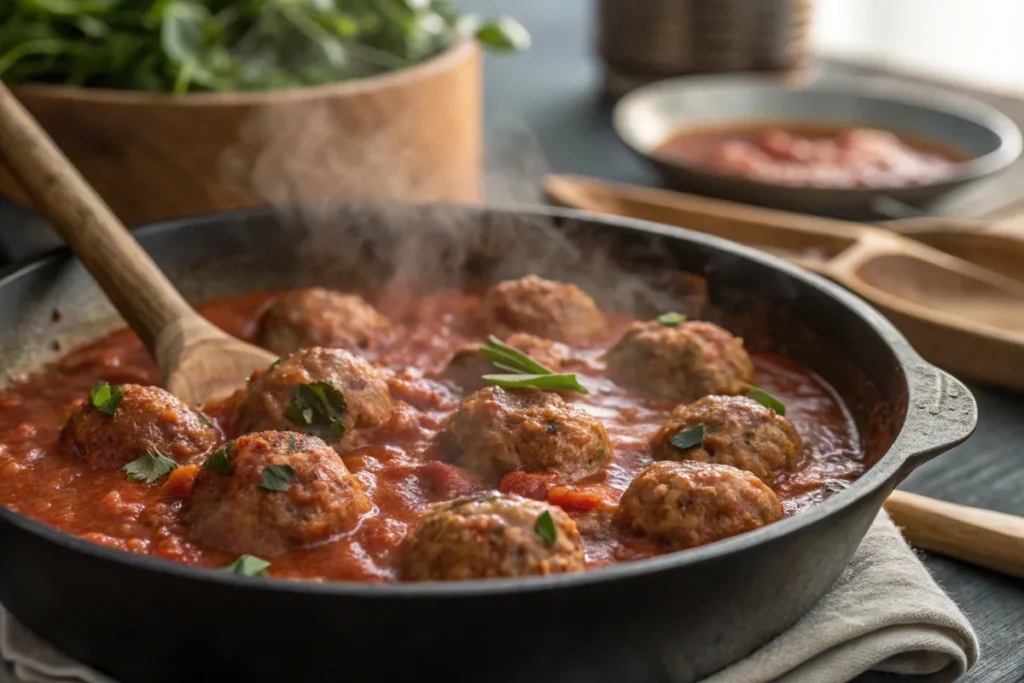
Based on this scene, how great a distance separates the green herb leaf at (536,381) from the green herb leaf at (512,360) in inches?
4.1

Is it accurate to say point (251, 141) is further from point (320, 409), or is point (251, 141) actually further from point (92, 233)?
point (320, 409)

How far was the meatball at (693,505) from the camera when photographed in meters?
2.86

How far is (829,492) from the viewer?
3.30 metres

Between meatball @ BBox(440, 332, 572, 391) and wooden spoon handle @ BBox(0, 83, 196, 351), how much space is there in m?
0.86

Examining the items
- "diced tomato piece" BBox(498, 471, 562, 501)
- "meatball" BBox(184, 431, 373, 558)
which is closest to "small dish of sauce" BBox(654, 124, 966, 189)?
"diced tomato piece" BBox(498, 471, 562, 501)

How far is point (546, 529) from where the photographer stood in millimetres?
2604

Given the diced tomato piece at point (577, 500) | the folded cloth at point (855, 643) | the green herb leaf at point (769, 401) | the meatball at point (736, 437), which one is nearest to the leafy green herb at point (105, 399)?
the folded cloth at point (855, 643)

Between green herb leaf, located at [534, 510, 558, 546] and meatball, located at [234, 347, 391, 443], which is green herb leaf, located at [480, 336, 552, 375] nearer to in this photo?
meatball, located at [234, 347, 391, 443]

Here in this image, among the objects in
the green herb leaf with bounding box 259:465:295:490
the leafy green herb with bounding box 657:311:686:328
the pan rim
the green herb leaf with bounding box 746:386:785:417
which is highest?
the pan rim

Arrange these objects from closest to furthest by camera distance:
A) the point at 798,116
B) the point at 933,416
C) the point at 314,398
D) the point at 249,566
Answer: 1. the point at 249,566
2. the point at 933,416
3. the point at 314,398
4. the point at 798,116

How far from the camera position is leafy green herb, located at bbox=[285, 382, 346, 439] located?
11.1 feet

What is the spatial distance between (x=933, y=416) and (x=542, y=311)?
152 cm

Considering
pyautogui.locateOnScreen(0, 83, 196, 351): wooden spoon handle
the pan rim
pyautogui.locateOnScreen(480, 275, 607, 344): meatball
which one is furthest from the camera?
pyautogui.locateOnScreen(480, 275, 607, 344): meatball

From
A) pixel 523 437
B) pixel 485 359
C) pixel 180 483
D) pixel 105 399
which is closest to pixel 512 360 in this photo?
pixel 485 359
